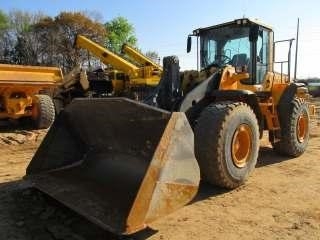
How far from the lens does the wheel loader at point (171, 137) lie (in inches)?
161

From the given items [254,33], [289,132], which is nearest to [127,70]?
[289,132]

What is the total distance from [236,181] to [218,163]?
0.52 m

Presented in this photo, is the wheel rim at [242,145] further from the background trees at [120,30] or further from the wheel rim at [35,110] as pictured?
the background trees at [120,30]

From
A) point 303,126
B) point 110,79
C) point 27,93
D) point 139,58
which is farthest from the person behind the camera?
point 139,58

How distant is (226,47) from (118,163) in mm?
3179

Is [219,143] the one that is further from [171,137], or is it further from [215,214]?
[171,137]

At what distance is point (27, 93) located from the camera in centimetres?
1116

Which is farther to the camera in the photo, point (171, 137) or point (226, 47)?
point (226, 47)

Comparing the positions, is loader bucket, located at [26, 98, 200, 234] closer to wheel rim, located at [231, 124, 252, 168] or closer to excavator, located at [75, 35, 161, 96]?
wheel rim, located at [231, 124, 252, 168]

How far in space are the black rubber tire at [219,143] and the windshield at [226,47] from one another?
172 cm

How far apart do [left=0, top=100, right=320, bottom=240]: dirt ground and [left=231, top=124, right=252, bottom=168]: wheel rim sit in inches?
14.3

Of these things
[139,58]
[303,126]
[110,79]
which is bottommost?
[303,126]

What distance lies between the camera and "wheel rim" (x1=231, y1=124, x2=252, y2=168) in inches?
228

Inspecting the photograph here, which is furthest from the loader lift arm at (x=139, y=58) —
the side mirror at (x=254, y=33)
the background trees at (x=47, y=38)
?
the background trees at (x=47, y=38)
